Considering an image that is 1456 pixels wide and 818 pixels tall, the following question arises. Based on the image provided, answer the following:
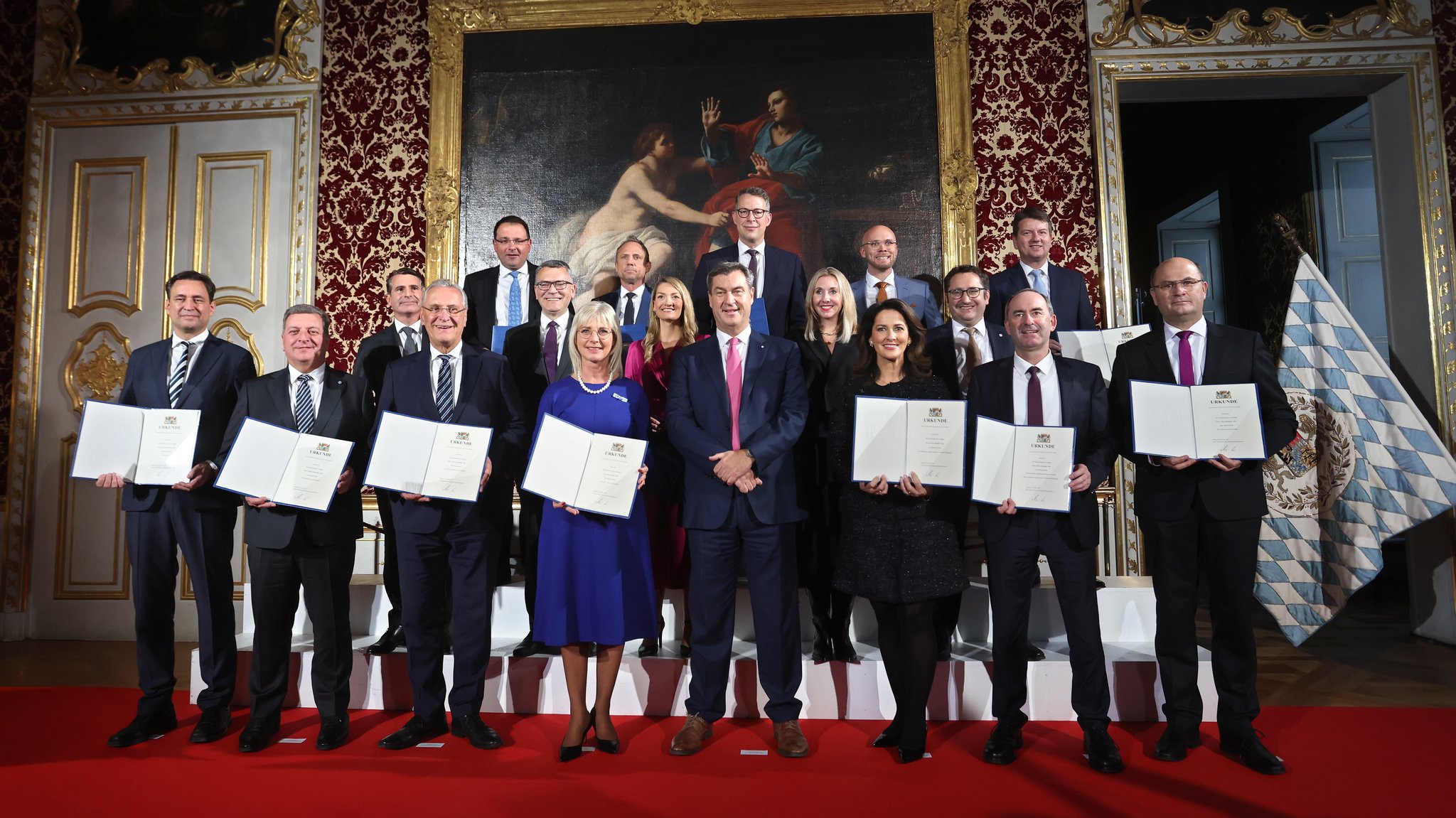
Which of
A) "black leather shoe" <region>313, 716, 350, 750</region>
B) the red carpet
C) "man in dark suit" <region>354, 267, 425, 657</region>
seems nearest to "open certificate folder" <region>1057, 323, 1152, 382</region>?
the red carpet

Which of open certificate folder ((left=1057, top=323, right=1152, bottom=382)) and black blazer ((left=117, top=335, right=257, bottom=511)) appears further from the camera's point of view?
open certificate folder ((left=1057, top=323, right=1152, bottom=382))

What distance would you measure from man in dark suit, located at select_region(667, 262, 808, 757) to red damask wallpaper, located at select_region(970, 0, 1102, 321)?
316cm

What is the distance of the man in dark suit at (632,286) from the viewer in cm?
434

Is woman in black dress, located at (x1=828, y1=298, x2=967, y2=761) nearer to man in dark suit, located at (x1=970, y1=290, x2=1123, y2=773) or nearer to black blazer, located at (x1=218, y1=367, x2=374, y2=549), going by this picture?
man in dark suit, located at (x1=970, y1=290, x2=1123, y2=773)

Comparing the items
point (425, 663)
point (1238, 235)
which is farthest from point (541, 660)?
point (1238, 235)

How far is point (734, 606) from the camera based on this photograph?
10.4ft

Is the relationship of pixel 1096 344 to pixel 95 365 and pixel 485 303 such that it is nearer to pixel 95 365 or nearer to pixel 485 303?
pixel 485 303

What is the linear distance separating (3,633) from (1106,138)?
8.28m

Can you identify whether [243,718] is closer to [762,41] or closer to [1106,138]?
[762,41]

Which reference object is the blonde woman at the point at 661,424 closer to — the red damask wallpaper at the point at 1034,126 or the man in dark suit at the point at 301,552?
the man in dark suit at the point at 301,552

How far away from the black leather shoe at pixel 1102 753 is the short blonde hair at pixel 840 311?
5.92 ft

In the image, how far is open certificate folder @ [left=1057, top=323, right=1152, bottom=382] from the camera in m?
4.16

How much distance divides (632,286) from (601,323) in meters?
1.25

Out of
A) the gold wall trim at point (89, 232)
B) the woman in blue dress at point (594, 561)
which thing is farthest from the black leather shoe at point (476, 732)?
the gold wall trim at point (89, 232)
